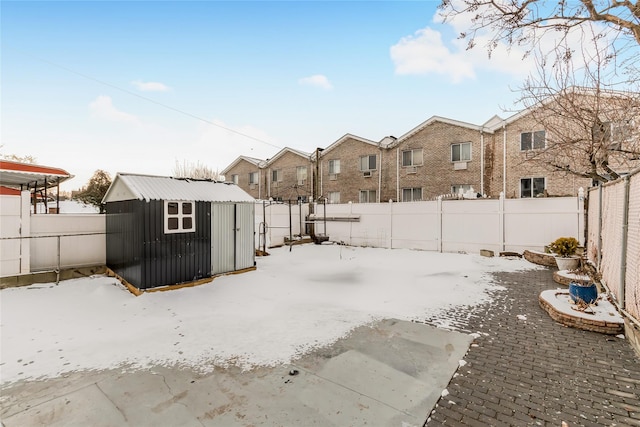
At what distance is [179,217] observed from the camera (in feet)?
24.1

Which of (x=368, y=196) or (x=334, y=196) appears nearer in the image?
(x=368, y=196)

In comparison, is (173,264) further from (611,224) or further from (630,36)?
(630,36)

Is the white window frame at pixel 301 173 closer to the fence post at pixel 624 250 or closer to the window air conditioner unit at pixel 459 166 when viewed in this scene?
the window air conditioner unit at pixel 459 166

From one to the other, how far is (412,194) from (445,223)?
Answer: 8149mm

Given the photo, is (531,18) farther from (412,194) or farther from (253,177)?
(253,177)

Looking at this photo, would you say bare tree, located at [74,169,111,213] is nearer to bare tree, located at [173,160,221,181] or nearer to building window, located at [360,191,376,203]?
bare tree, located at [173,160,221,181]

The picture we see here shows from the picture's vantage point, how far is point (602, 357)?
3.84 meters

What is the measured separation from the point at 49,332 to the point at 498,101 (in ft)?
38.2

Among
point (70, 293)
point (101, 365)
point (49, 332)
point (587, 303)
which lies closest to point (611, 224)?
point (587, 303)

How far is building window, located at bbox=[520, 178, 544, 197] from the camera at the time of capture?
54.9 feet

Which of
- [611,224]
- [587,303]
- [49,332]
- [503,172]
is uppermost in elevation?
[503,172]

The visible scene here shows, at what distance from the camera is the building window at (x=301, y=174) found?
26334mm

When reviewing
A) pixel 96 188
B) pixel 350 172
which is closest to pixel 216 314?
pixel 350 172

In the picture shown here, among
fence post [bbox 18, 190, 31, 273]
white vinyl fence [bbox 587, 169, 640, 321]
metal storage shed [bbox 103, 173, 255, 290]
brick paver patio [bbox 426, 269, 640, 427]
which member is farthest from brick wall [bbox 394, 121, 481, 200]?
fence post [bbox 18, 190, 31, 273]
